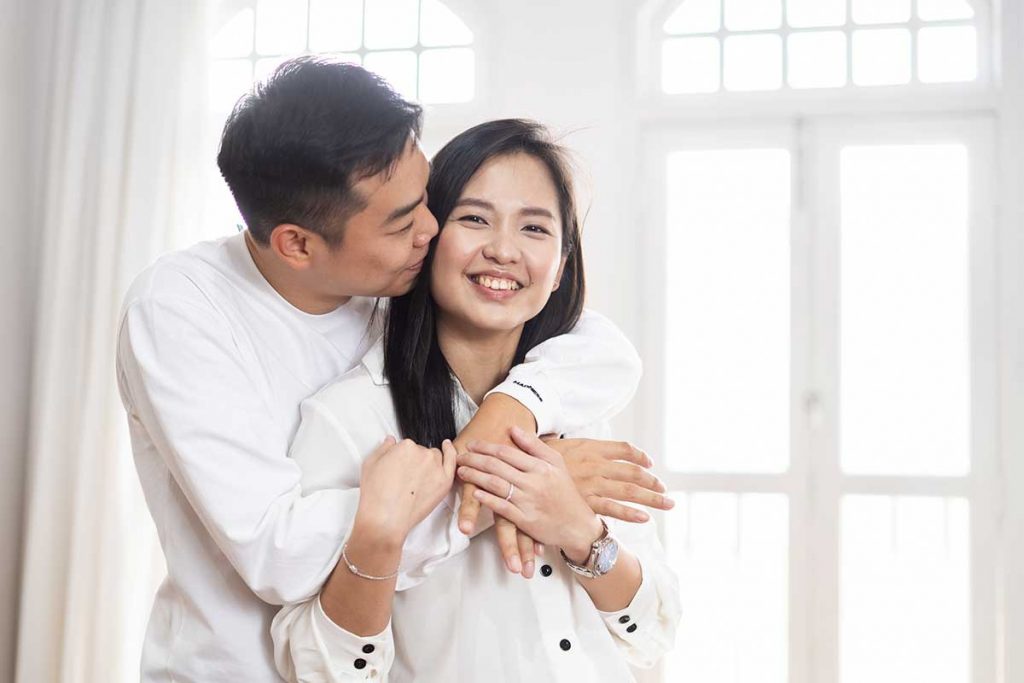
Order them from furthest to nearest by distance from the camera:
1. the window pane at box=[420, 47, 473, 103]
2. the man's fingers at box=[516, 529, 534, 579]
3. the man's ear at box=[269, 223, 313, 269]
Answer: the window pane at box=[420, 47, 473, 103] < the man's ear at box=[269, 223, 313, 269] < the man's fingers at box=[516, 529, 534, 579]

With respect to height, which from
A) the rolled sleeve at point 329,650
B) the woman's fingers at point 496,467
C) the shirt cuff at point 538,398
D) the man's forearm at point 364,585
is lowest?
the rolled sleeve at point 329,650

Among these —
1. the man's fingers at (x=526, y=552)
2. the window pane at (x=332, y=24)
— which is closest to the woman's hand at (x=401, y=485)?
the man's fingers at (x=526, y=552)

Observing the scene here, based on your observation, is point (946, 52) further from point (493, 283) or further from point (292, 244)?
point (292, 244)

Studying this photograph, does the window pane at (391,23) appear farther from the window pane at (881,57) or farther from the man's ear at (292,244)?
the man's ear at (292,244)

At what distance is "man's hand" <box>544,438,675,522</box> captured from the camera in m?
1.33

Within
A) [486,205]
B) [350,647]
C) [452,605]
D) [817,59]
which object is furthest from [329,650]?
[817,59]

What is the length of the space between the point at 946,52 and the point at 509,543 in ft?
8.48

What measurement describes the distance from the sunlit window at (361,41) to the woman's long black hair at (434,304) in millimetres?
2004

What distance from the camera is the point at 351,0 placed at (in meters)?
3.46

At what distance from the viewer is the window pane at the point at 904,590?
121 inches

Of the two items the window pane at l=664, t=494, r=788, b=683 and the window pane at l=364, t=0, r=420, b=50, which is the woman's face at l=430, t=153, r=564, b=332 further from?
the window pane at l=364, t=0, r=420, b=50

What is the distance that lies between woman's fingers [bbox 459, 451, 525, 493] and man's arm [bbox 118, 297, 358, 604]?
0.16 meters

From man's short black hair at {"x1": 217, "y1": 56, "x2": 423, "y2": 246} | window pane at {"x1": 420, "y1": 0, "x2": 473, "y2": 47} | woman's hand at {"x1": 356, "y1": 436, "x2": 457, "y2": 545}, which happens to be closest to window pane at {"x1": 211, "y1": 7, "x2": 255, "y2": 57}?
window pane at {"x1": 420, "y1": 0, "x2": 473, "y2": 47}

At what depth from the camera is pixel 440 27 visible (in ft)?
11.2
